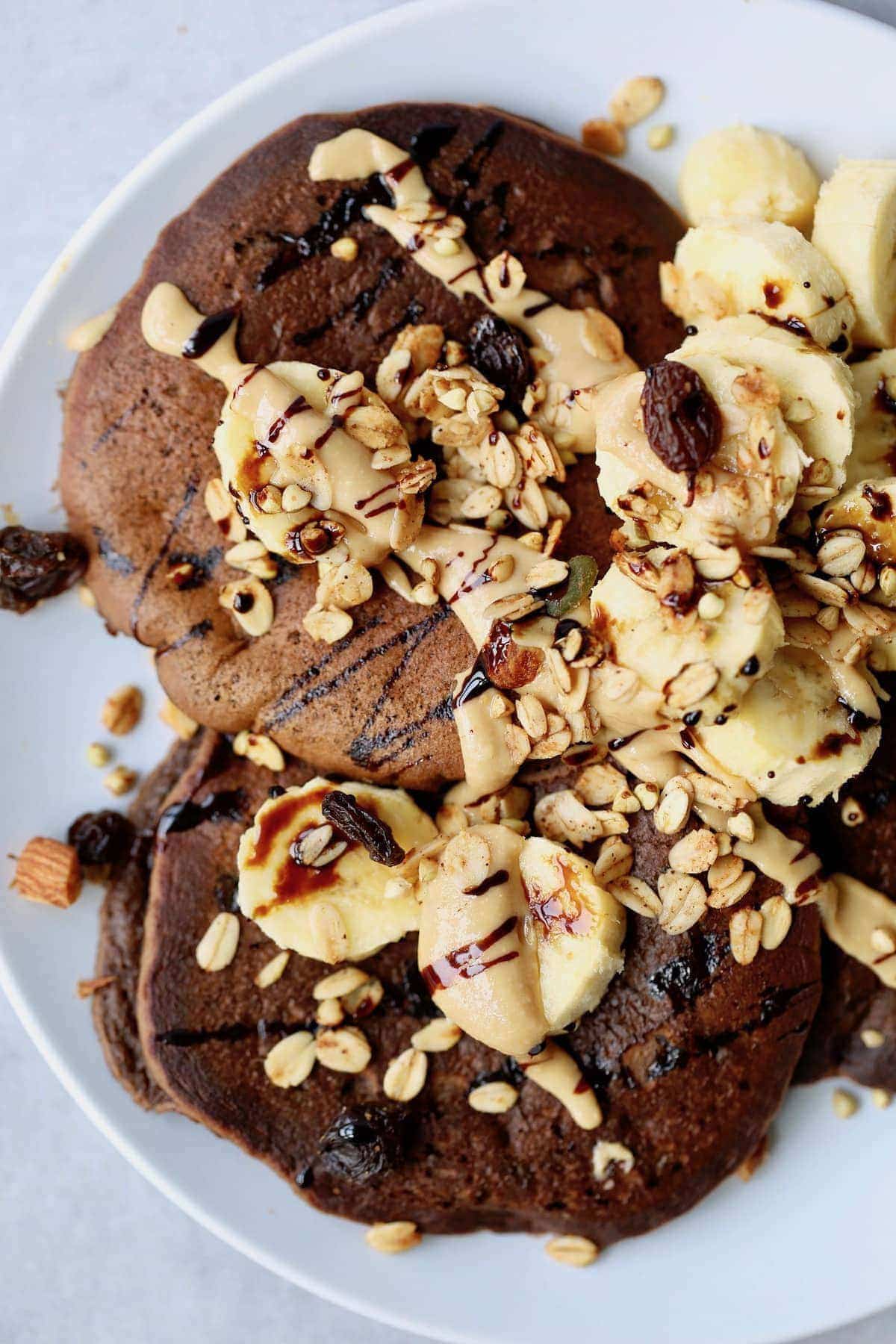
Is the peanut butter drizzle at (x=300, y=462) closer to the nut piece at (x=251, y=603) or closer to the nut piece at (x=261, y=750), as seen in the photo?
the nut piece at (x=251, y=603)

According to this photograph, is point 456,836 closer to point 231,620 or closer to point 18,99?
point 231,620

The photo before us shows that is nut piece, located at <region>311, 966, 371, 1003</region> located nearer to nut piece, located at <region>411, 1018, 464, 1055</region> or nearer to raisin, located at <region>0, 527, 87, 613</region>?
nut piece, located at <region>411, 1018, 464, 1055</region>

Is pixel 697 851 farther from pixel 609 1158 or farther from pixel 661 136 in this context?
pixel 661 136

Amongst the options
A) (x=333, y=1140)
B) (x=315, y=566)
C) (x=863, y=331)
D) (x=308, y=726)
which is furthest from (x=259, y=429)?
(x=333, y=1140)

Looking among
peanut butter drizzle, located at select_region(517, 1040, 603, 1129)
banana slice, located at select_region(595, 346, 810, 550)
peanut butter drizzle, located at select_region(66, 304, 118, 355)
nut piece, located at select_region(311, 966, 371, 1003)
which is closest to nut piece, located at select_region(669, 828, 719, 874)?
peanut butter drizzle, located at select_region(517, 1040, 603, 1129)

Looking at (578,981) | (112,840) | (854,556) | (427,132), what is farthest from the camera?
(112,840)

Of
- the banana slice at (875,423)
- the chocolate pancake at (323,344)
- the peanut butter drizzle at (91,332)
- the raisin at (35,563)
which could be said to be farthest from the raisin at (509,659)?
the peanut butter drizzle at (91,332)

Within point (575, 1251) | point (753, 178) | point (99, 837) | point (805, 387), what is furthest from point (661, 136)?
point (575, 1251)
